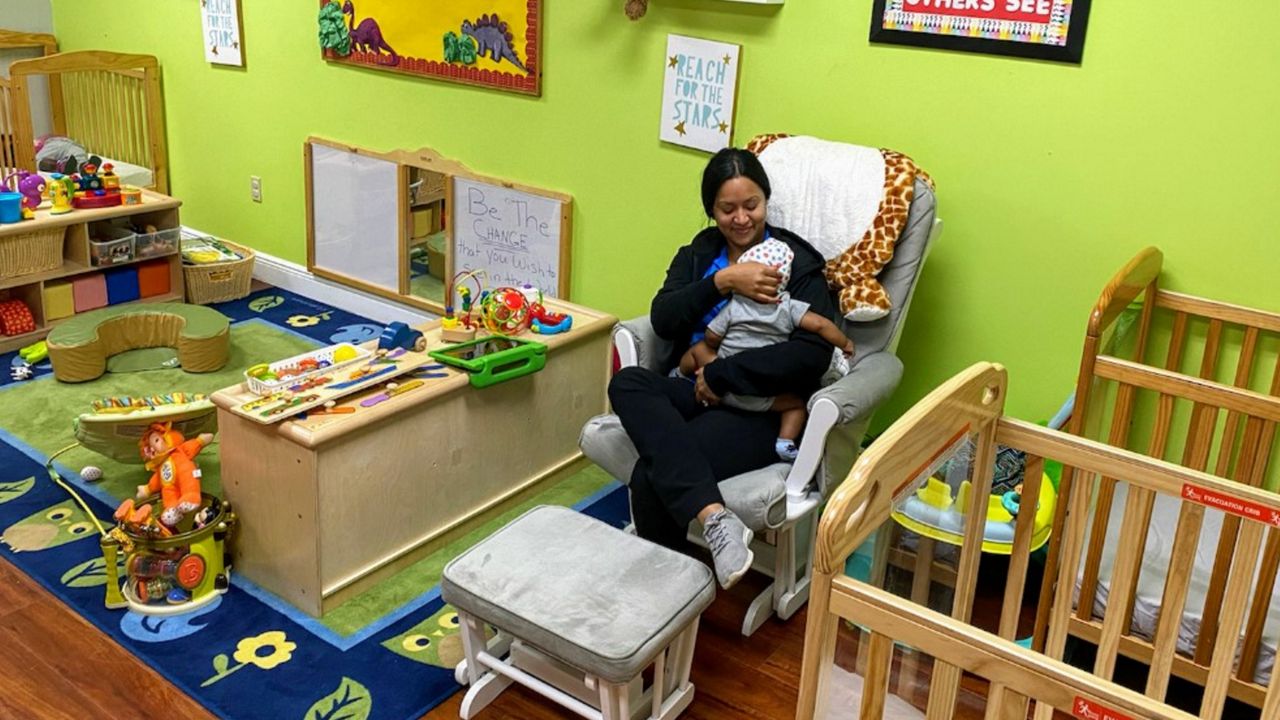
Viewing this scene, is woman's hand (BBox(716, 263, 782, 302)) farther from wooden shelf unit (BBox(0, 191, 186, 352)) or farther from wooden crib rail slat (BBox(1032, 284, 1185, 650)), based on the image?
wooden shelf unit (BBox(0, 191, 186, 352))

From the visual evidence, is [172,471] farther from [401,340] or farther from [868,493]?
[868,493]

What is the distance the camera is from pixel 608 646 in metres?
1.87

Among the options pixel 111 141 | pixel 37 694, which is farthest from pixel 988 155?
pixel 111 141

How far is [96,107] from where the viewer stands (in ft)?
15.8

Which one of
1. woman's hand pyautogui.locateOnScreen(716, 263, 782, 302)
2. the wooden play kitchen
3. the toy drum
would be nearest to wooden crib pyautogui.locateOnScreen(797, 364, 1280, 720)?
woman's hand pyautogui.locateOnScreen(716, 263, 782, 302)

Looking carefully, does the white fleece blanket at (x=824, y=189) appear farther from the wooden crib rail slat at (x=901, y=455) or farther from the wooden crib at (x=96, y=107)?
the wooden crib at (x=96, y=107)

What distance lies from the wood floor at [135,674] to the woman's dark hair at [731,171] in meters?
1.01

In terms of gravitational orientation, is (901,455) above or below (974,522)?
above

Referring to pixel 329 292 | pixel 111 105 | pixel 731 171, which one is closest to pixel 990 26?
pixel 731 171

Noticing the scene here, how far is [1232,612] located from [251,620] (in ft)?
6.51

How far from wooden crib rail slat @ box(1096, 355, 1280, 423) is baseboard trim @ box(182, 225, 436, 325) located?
8.20 feet

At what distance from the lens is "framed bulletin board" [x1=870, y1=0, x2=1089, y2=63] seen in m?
2.45

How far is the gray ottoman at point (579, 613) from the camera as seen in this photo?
191cm

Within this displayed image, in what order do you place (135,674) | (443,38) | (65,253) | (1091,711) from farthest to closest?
(65,253) → (443,38) → (135,674) → (1091,711)
